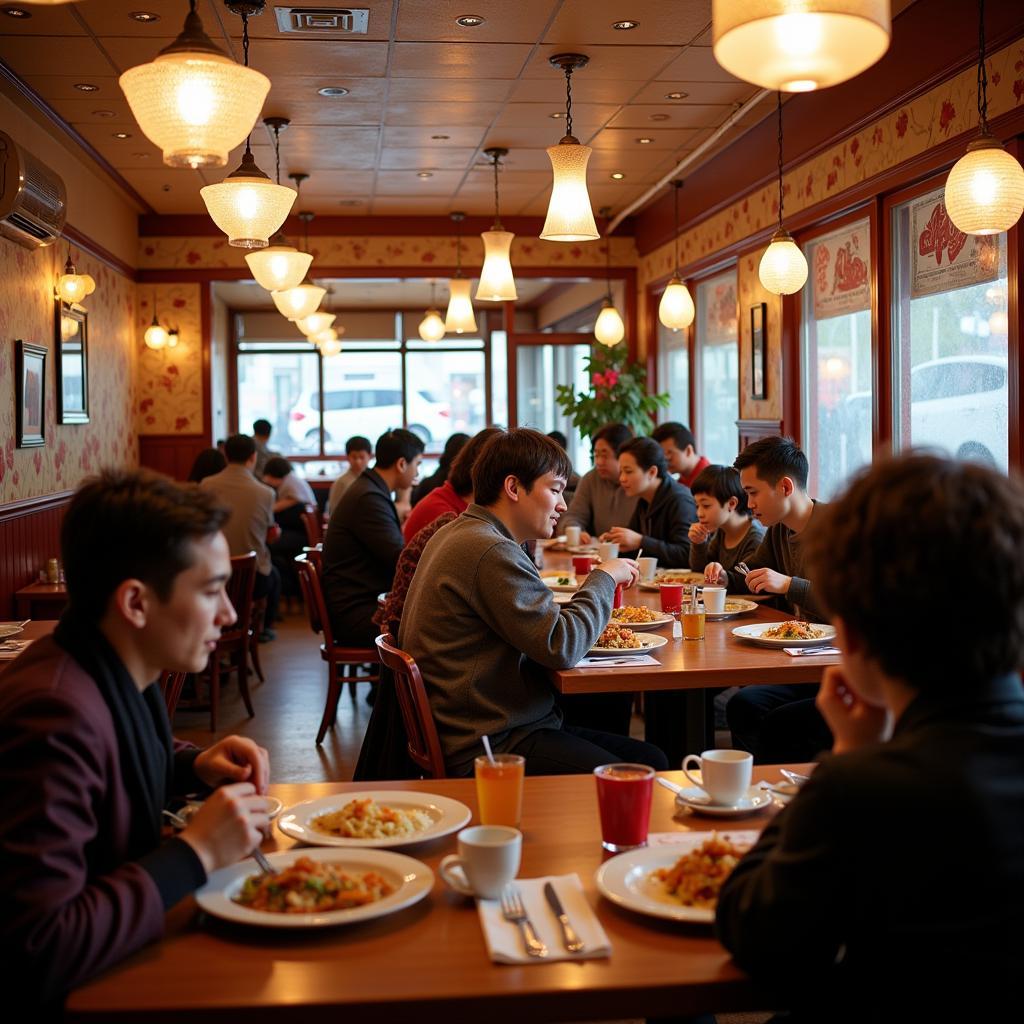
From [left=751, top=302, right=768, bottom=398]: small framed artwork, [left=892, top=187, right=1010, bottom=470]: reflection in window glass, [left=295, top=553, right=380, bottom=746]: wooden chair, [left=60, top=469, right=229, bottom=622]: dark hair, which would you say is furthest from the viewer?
[left=751, top=302, right=768, bottom=398]: small framed artwork

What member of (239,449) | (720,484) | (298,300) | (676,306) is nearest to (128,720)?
(720,484)

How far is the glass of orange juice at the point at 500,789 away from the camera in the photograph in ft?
5.66

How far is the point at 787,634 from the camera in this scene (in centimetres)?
329

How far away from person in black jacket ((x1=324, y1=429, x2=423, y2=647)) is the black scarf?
3.52 meters

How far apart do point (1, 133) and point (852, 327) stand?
4.32 metres

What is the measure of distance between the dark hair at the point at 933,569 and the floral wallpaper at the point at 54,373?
215 inches

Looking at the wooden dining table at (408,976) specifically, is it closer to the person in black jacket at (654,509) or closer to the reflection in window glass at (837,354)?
the person in black jacket at (654,509)

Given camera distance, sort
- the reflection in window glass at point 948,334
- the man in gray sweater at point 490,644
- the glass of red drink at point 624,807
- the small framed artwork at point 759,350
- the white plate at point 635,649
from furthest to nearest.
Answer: the small framed artwork at point 759,350 → the reflection in window glass at point 948,334 → the white plate at point 635,649 → the man in gray sweater at point 490,644 → the glass of red drink at point 624,807

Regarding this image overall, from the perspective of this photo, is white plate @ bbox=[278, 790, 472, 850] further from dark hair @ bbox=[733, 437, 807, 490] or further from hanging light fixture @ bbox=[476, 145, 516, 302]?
hanging light fixture @ bbox=[476, 145, 516, 302]

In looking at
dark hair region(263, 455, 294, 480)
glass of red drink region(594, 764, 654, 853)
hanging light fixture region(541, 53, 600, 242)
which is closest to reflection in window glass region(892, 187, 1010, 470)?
hanging light fixture region(541, 53, 600, 242)

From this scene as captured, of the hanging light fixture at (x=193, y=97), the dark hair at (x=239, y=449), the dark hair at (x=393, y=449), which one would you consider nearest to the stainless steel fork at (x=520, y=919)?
the hanging light fixture at (x=193, y=97)

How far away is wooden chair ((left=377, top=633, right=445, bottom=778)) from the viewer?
2.55m

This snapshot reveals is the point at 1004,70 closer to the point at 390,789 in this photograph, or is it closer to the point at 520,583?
the point at 520,583

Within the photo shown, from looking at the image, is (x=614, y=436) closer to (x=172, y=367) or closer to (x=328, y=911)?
(x=172, y=367)
